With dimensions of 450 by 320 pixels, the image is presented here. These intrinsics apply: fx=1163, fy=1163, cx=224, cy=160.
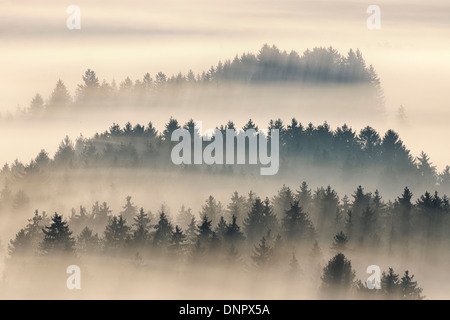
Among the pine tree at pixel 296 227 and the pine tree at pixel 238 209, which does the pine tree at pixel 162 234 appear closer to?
the pine tree at pixel 296 227

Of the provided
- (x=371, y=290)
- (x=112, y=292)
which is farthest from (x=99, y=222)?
(x=371, y=290)

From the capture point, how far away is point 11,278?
4892 inches

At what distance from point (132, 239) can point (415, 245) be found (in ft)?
100

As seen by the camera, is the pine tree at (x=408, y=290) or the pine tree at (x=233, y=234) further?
the pine tree at (x=233, y=234)

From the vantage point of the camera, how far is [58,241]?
393 ft

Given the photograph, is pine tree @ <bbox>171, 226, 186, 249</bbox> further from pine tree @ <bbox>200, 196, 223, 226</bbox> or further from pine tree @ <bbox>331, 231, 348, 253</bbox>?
pine tree @ <bbox>200, 196, 223, 226</bbox>

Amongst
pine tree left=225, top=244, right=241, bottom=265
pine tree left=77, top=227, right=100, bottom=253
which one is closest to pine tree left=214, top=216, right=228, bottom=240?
pine tree left=225, top=244, right=241, bottom=265

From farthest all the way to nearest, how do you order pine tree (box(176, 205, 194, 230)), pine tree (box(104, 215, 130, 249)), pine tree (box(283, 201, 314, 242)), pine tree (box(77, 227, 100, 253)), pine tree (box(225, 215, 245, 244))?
pine tree (box(176, 205, 194, 230))
pine tree (box(283, 201, 314, 242))
pine tree (box(77, 227, 100, 253))
pine tree (box(104, 215, 130, 249))
pine tree (box(225, 215, 245, 244))

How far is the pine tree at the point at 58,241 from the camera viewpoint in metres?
119

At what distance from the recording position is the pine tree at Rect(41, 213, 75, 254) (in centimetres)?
11869

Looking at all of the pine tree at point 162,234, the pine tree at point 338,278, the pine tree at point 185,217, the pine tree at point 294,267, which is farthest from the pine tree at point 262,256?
the pine tree at point 185,217

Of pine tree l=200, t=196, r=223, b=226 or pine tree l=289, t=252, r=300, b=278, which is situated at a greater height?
pine tree l=200, t=196, r=223, b=226

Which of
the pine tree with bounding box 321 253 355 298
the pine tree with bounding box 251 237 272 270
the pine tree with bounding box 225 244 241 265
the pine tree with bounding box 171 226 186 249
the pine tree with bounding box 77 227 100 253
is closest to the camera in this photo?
the pine tree with bounding box 321 253 355 298

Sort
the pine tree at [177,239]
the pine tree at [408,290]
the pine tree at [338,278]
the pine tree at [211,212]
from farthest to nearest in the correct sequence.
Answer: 1. the pine tree at [211,212]
2. the pine tree at [177,239]
3. the pine tree at [338,278]
4. the pine tree at [408,290]
